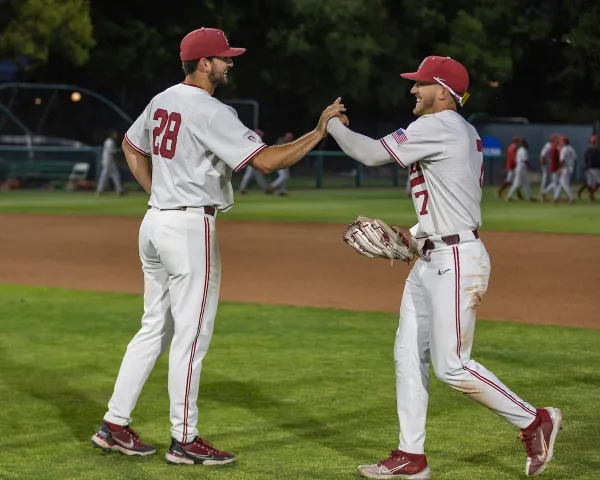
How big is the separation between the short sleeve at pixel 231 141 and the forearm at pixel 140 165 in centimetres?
72

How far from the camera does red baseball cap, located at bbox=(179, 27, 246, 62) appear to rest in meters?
6.88

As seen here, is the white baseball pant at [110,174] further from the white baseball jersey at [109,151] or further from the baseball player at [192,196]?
the baseball player at [192,196]

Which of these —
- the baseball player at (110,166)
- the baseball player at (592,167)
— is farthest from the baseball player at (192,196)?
the baseball player at (592,167)

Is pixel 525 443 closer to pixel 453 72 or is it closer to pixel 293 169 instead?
pixel 453 72

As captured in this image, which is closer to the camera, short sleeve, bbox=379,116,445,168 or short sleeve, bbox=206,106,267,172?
short sleeve, bbox=379,116,445,168

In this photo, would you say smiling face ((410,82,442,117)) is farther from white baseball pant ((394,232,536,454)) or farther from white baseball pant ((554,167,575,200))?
white baseball pant ((554,167,575,200))

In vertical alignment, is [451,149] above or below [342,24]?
below

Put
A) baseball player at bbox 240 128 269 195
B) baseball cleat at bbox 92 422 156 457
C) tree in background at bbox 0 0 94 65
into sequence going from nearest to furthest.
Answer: baseball cleat at bbox 92 422 156 457 → baseball player at bbox 240 128 269 195 → tree in background at bbox 0 0 94 65

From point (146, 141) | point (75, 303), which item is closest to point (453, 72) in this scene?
point (146, 141)

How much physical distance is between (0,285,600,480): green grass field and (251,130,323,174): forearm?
1596mm

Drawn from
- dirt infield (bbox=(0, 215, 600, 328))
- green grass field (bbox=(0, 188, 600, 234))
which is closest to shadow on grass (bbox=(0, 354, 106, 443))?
dirt infield (bbox=(0, 215, 600, 328))

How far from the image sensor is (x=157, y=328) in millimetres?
7152

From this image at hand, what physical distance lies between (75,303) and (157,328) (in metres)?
7.19

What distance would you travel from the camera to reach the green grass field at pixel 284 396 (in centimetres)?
702
